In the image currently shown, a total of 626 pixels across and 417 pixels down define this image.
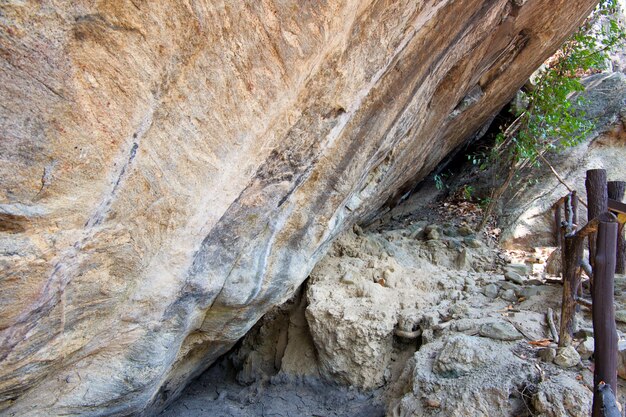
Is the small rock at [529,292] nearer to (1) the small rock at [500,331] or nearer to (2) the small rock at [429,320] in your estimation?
(1) the small rock at [500,331]

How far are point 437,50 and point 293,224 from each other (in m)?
1.88

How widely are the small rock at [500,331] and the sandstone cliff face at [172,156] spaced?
1656 mm

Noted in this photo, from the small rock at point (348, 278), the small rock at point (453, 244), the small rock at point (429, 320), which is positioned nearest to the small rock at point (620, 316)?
the small rock at point (429, 320)

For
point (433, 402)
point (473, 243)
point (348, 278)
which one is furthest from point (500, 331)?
point (473, 243)

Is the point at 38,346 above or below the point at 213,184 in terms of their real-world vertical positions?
below

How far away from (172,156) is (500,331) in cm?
297

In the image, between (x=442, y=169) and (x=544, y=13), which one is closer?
(x=544, y=13)

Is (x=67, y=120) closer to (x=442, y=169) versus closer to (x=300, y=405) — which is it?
(x=300, y=405)

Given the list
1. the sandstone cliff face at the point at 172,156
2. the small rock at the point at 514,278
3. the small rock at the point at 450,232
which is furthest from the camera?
the small rock at the point at 450,232

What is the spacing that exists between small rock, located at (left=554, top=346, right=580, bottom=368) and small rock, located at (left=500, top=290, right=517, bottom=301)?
53.1 inches

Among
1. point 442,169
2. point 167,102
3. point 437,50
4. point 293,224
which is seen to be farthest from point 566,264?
point 442,169

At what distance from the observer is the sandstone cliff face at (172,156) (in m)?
2.06

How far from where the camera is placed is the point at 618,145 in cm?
806

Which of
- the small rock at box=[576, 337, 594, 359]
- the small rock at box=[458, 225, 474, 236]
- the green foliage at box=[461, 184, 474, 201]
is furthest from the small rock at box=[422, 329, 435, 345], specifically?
the green foliage at box=[461, 184, 474, 201]
